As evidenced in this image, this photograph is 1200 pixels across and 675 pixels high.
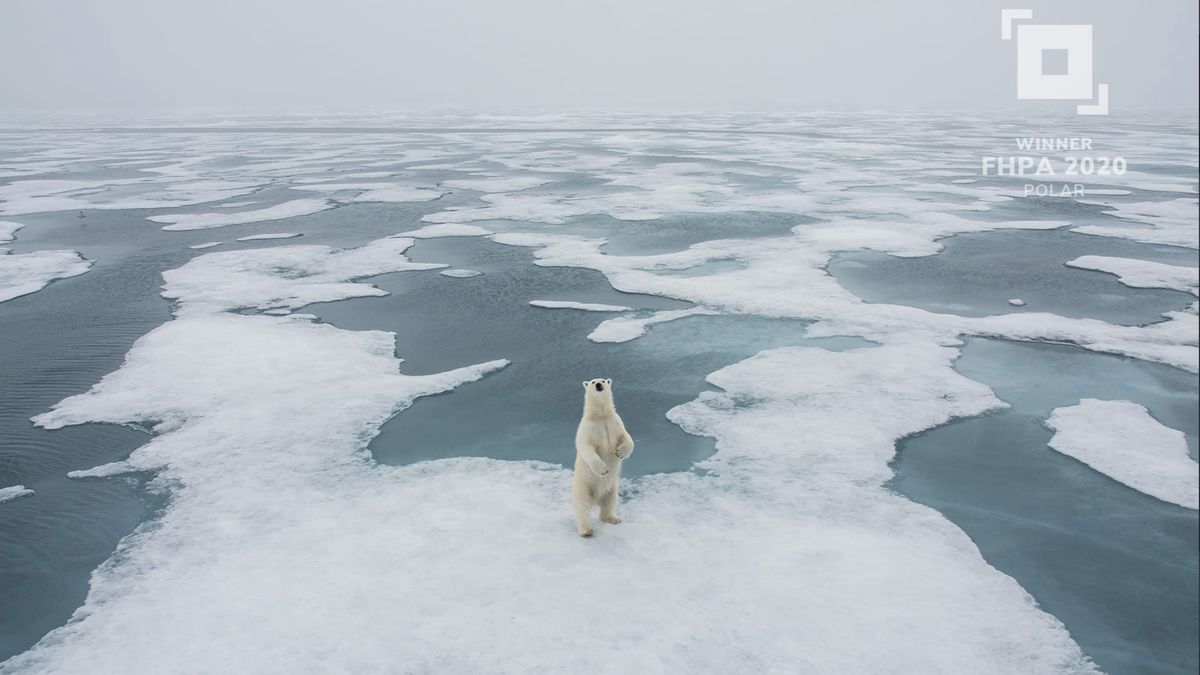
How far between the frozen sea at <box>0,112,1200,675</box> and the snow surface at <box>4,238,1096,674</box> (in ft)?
0.07

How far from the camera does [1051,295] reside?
9.24 m

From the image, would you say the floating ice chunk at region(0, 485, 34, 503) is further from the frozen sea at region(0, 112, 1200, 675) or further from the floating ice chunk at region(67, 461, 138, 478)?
the floating ice chunk at region(67, 461, 138, 478)

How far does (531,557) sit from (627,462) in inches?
53.2

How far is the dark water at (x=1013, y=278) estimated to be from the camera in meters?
8.78

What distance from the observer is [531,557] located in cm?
420

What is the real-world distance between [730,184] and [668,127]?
25034mm

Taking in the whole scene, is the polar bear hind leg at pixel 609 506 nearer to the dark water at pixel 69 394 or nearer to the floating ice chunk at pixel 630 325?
the dark water at pixel 69 394

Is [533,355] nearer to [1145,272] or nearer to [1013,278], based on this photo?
[1013,278]

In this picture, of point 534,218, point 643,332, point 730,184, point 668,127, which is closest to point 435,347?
point 643,332

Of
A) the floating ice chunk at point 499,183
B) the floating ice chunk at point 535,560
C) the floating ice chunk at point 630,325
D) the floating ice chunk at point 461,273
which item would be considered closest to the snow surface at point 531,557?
the floating ice chunk at point 535,560

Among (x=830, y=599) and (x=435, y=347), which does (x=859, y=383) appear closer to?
(x=830, y=599)

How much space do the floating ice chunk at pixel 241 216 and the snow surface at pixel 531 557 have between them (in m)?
8.77

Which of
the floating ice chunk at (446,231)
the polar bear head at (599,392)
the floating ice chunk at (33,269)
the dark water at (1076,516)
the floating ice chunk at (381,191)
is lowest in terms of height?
the dark water at (1076,516)

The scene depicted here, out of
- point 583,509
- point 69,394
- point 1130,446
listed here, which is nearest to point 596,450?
point 583,509
